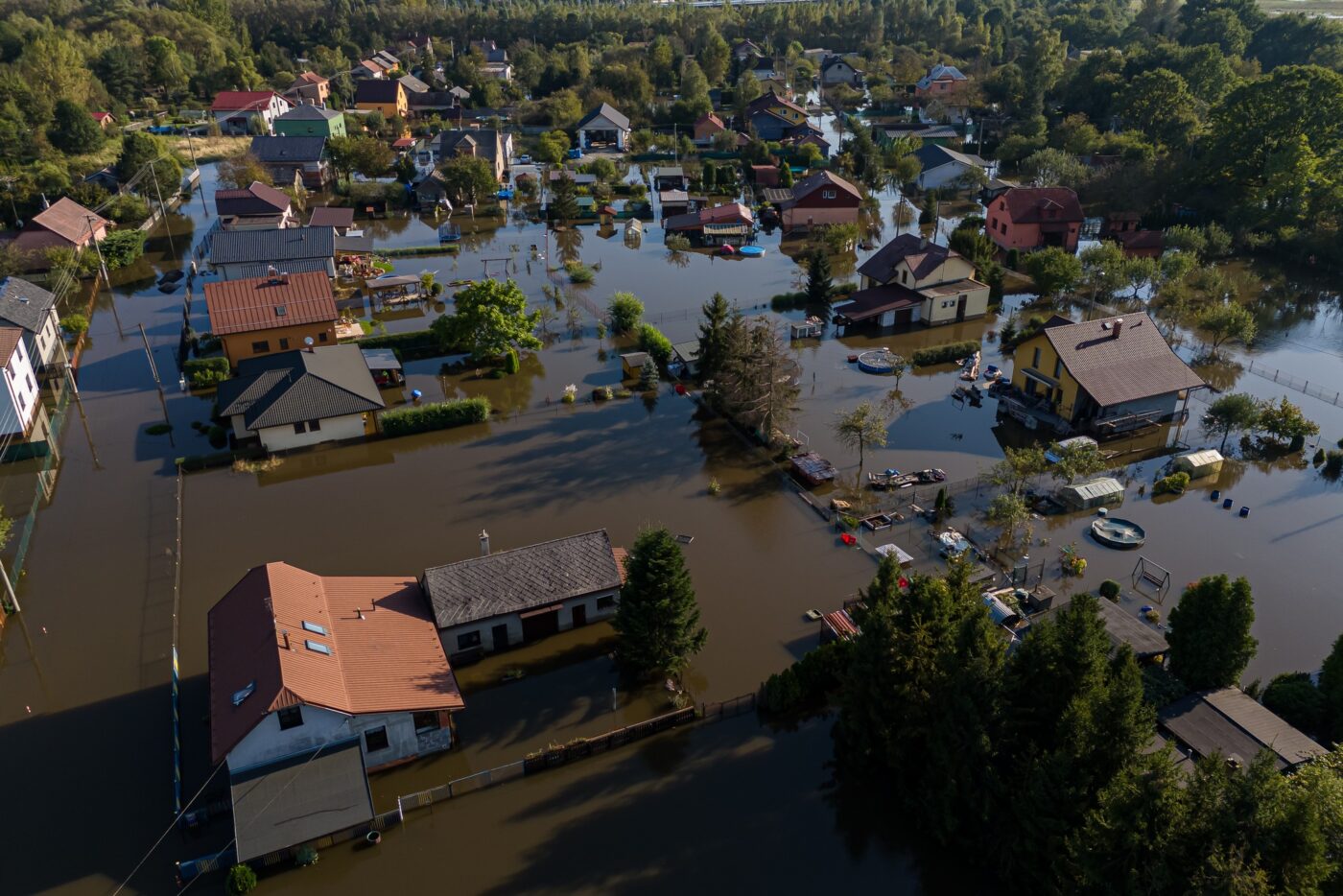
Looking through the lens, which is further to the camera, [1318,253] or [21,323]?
[1318,253]

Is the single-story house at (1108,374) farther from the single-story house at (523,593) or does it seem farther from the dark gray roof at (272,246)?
the dark gray roof at (272,246)

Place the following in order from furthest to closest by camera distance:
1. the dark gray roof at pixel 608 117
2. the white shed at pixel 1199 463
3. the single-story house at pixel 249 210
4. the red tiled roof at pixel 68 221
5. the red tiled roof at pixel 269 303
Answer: the dark gray roof at pixel 608 117 → the single-story house at pixel 249 210 → the red tiled roof at pixel 68 221 → the red tiled roof at pixel 269 303 → the white shed at pixel 1199 463

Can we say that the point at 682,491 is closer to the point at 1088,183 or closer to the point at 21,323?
the point at 21,323

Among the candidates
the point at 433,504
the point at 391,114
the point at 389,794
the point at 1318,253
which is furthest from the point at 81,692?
the point at 391,114

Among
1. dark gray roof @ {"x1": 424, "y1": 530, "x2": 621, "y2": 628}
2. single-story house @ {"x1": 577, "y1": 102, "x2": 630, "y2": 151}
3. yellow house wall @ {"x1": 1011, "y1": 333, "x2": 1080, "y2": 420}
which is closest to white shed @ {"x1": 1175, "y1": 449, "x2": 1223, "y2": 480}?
yellow house wall @ {"x1": 1011, "y1": 333, "x2": 1080, "y2": 420}

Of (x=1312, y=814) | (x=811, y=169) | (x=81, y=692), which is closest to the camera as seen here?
(x=1312, y=814)

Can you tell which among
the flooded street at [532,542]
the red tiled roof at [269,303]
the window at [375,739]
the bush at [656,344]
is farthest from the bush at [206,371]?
the window at [375,739]
